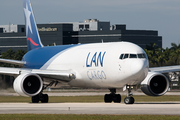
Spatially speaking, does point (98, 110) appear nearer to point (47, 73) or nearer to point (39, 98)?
point (47, 73)

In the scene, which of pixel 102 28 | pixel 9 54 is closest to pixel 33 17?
pixel 9 54

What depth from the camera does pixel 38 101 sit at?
121ft

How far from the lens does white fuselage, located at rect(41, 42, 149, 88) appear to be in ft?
101

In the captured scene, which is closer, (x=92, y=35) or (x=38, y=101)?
(x=38, y=101)

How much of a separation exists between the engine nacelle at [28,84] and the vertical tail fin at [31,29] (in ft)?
39.3

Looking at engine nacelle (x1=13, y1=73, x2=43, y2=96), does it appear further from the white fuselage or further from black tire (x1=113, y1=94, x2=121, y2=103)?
black tire (x1=113, y1=94, x2=121, y2=103)

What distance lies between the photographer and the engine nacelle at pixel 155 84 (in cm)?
3338

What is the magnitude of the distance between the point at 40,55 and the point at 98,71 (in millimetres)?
10364

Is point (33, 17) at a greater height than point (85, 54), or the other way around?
point (33, 17)

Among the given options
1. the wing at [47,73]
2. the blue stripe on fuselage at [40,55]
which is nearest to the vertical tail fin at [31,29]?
the blue stripe on fuselage at [40,55]

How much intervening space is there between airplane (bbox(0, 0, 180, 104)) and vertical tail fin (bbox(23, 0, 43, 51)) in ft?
19.0

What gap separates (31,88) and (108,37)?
139m

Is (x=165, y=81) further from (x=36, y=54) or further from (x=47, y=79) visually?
(x=36, y=54)
